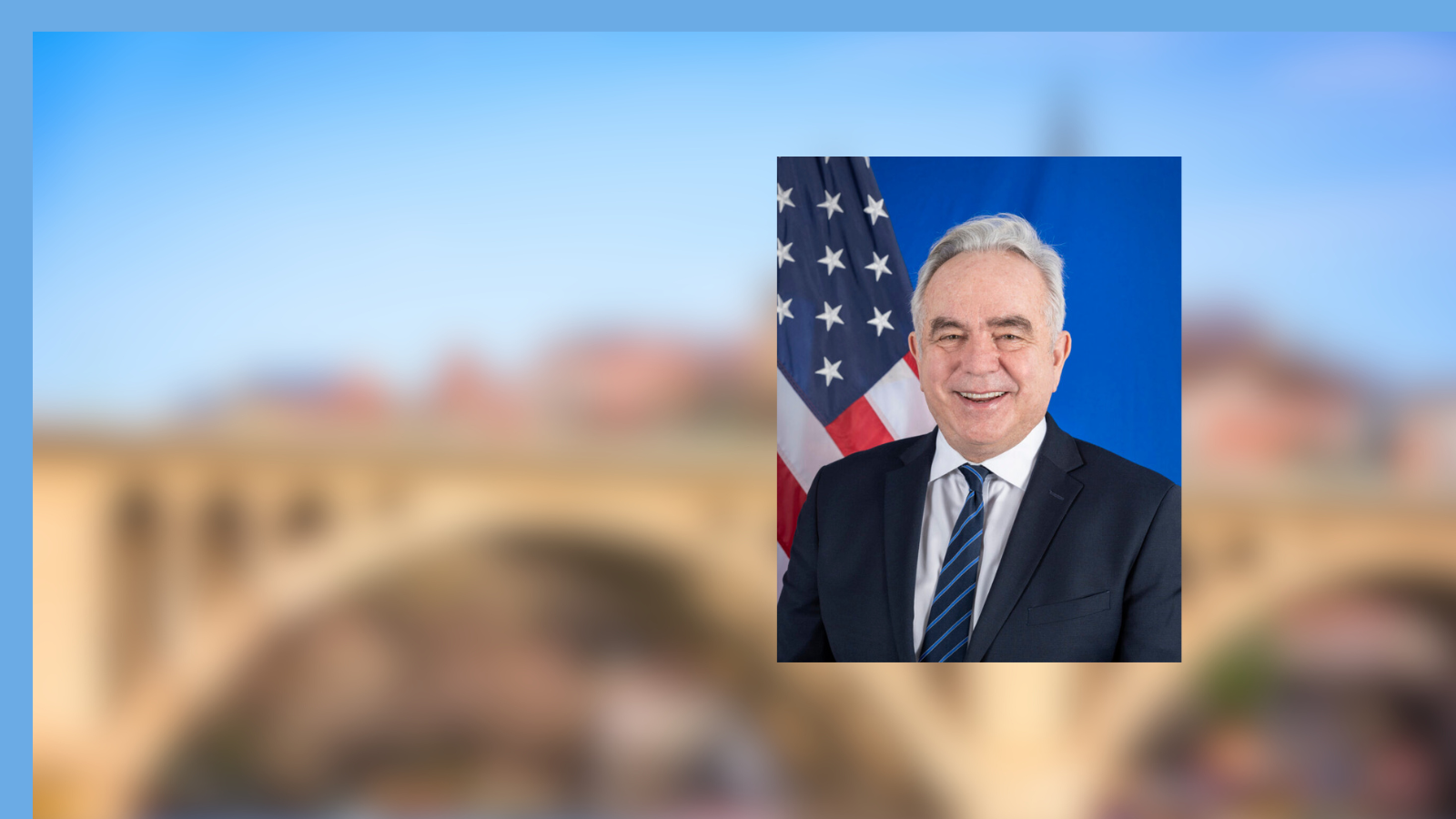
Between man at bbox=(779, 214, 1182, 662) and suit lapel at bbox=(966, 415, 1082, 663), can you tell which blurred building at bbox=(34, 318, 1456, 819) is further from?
suit lapel at bbox=(966, 415, 1082, 663)

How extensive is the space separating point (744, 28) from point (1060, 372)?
1260 millimetres

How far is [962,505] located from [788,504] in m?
0.46

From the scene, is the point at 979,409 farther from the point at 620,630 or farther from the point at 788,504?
the point at 620,630

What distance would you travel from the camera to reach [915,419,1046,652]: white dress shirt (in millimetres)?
2908

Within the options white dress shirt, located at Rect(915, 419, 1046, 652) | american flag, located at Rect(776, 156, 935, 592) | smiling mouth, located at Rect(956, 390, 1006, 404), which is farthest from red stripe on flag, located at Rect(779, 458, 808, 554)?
smiling mouth, located at Rect(956, 390, 1006, 404)

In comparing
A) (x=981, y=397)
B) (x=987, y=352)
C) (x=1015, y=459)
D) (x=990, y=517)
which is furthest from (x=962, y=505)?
(x=987, y=352)

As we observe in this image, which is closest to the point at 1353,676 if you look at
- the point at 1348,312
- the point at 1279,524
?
the point at 1279,524

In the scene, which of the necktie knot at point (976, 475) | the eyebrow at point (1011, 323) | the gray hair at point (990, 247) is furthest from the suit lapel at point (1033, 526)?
the gray hair at point (990, 247)

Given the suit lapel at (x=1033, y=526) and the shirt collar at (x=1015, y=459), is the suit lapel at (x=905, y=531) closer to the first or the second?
the shirt collar at (x=1015, y=459)

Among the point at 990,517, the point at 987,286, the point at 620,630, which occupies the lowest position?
the point at 620,630

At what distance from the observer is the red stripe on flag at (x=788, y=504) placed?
2957 millimetres

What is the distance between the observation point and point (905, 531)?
2957 mm

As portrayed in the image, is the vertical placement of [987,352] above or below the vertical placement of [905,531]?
above

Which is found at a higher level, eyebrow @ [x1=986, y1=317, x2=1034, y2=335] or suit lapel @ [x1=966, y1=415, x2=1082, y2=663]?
eyebrow @ [x1=986, y1=317, x2=1034, y2=335]
